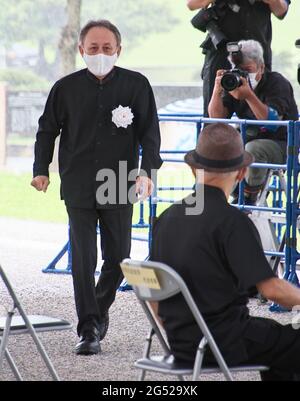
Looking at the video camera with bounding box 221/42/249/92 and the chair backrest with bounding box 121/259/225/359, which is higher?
the video camera with bounding box 221/42/249/92

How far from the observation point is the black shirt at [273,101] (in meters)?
9.39

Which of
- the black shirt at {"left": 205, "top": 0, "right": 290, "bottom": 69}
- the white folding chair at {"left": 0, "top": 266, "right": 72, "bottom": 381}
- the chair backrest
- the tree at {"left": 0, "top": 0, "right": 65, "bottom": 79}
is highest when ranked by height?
the tree at {"left": 0, "top": 0, "right": 65, "bottom": 79}

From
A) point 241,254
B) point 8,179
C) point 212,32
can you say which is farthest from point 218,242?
point 8,179

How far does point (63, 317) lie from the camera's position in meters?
8.57

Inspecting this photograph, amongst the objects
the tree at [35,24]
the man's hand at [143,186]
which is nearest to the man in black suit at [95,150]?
the man's hand at [143,186]

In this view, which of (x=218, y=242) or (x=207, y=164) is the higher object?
(x=207, y=164)

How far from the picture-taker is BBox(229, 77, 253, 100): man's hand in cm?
906

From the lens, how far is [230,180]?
5.26 m

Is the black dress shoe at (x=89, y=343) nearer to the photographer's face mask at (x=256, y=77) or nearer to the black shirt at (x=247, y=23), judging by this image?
the photographer's face mask at (x=256, y=77)

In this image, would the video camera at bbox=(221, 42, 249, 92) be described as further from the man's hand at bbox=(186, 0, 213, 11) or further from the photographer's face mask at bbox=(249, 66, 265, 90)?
the man's hand at bbox=(186, 0, 213, 11)

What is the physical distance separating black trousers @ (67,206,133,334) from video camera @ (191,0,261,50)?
8.90ft

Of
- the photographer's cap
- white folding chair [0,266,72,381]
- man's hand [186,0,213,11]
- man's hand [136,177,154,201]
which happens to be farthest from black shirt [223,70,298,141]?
the photographer's cap

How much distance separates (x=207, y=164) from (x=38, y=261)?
21.3 ft

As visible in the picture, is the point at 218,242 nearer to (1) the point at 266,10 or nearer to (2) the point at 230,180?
(2) the point at 230,180
